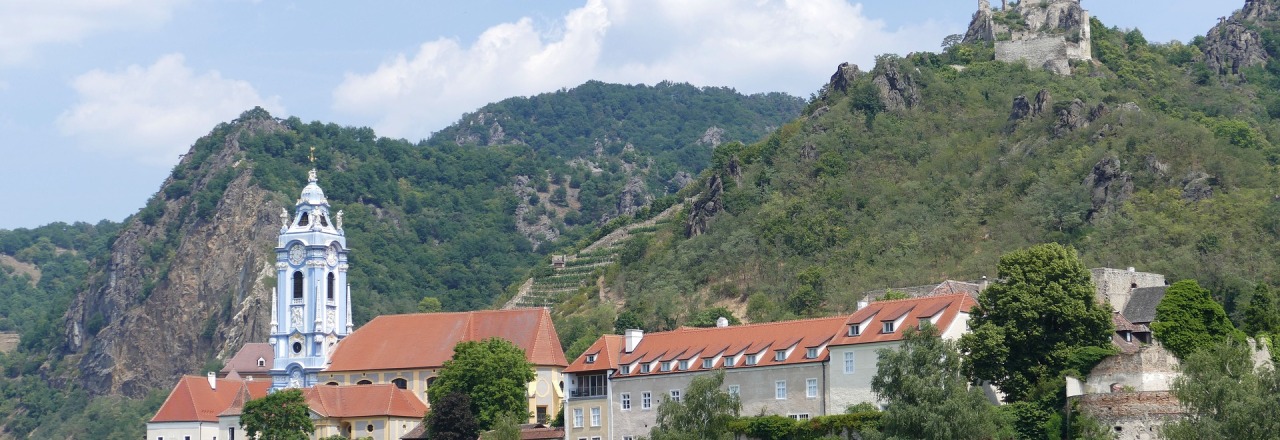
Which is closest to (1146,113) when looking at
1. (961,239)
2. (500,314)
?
(961,239)

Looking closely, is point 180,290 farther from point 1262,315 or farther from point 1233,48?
point 1262,315

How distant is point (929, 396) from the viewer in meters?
60.8

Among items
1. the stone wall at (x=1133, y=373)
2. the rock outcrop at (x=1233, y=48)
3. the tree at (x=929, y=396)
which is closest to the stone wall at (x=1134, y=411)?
the stone wall at (x=1133, y=373)

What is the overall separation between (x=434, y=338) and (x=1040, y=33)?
221 ft

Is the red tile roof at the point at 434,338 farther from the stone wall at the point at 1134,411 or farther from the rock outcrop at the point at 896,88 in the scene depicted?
the rock outcrop at the point at 896,88

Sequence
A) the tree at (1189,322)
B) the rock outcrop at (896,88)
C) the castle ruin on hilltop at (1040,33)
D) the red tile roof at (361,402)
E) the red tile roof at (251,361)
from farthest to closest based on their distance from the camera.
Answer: the castle ruin on hilltop at (1040,33)
the rock outcrop at (896,88)
the red tile roof at (251,361)
the red tile roof at (361,402)
the tree at (1189,322)

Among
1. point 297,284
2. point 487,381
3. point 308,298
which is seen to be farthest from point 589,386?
point 297,284

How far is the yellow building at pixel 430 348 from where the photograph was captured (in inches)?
3588

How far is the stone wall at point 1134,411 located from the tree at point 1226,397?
1.57 metres

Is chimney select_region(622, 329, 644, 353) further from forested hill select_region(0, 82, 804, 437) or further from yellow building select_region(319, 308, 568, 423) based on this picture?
forested hill select_region(0, 82, 804, 437)

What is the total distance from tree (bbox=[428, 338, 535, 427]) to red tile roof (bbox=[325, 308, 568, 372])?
7.64 meters

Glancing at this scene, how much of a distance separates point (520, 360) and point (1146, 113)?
53.1 metres

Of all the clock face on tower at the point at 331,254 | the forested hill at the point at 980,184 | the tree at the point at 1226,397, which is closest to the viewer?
the tree at the point at 1226,397

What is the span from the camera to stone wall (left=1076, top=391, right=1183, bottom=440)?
2413 inches
